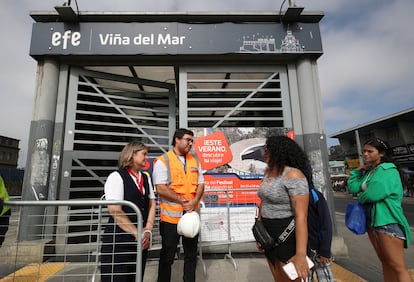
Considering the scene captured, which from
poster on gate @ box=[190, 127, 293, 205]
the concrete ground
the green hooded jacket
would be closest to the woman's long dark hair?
the green hooded jacket

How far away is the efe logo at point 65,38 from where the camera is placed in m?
4.79

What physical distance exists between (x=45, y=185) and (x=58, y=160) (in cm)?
52

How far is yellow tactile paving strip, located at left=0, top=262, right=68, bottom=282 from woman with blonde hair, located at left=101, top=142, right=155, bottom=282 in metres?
1.52

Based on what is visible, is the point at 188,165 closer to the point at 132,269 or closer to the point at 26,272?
the point at 132,269

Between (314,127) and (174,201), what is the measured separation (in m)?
3.58

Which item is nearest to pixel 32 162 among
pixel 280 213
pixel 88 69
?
pixel 88 69

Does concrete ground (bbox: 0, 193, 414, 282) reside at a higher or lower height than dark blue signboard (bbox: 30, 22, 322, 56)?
lower

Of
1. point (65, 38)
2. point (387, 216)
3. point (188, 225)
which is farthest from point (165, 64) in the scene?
point (387, 216)

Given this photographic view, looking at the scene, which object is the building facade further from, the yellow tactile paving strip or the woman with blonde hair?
the woman with blonde hair

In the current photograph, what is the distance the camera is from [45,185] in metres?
4.50

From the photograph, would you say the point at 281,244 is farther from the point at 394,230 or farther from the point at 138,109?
the point at 138,109

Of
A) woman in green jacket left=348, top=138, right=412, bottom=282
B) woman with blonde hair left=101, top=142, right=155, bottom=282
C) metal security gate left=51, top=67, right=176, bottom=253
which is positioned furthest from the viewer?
metal security gate left=51, top=67, right=176, bottom=253

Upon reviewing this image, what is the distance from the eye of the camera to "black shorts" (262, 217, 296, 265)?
72.6 inches

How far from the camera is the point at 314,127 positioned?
4.86m
